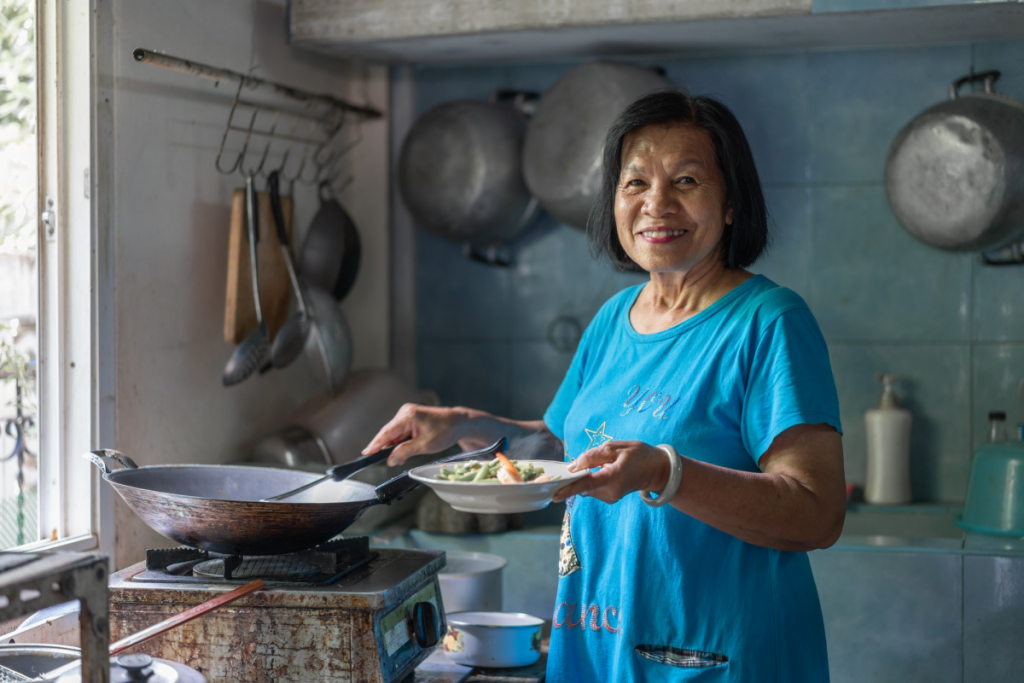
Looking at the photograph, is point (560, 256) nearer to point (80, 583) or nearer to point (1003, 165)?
point (1003, 165)

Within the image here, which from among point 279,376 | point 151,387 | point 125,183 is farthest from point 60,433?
point 279,376

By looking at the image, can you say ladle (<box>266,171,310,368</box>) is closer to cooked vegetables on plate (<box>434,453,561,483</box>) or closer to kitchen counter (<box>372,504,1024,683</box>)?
kitchen counter (<box>372,504,1024,683</box>)

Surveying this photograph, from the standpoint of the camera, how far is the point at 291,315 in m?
2.26

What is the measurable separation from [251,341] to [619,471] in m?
1.35

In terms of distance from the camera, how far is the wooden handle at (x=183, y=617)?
1088 mm

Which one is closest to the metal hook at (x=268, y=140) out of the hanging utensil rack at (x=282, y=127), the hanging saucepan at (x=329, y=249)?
the hanging utensil rack at (x=282, y=127)

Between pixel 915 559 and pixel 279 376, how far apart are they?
157 cm

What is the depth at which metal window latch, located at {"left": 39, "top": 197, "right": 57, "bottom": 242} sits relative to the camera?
70.6 inches

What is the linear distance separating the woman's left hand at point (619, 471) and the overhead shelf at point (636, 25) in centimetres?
142

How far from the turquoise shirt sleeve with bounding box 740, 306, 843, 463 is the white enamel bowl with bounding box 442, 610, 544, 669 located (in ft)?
1.58

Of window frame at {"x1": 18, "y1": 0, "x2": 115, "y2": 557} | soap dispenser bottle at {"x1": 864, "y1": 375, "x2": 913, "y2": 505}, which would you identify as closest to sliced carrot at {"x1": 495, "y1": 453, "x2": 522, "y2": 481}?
window frame at {"x1": 18, "y1": 0, "x2": 115, "y2": 557}

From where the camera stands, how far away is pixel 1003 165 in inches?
88.8

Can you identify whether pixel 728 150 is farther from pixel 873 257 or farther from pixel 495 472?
pixel 873 257

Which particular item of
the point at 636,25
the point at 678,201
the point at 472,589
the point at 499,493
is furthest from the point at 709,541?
the point at 636,25
